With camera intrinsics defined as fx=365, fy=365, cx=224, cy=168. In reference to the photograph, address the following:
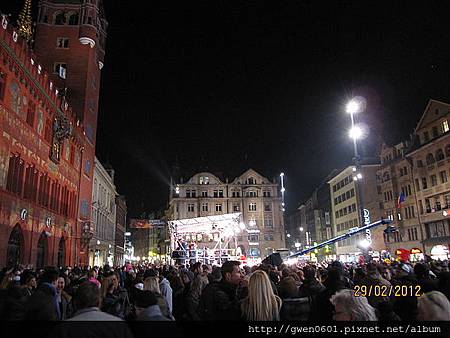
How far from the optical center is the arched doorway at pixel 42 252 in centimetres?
2699

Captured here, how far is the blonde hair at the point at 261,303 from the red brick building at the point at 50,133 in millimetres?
20569

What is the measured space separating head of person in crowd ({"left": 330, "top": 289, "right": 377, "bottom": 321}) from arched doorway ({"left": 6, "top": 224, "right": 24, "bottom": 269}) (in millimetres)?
23016

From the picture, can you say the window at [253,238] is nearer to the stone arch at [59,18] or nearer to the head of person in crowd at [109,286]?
the stone arch at [59,18]

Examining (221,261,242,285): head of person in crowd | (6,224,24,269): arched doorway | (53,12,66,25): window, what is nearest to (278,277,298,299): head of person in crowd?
(221,261,242,285): head of person in crowd

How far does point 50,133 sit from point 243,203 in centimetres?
5375

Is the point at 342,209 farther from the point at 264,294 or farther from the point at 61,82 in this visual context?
the point at 264,294

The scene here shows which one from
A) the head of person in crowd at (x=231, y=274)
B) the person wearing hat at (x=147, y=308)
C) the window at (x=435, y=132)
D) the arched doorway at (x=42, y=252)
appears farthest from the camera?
the window at (x=435, y=132)

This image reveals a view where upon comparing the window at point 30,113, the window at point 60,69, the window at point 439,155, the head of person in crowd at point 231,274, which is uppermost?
the window at point 60,69

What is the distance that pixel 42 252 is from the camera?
1092 inches

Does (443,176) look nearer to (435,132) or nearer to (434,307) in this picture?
(435,132)

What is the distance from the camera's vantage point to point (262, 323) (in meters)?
4.73

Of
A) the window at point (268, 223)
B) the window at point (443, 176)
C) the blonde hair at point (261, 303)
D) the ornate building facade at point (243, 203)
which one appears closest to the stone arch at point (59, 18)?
the ornate building facade at point (243, 203)

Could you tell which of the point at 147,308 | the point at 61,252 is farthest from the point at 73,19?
the point at 147,308

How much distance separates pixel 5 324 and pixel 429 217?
47.1 metres
